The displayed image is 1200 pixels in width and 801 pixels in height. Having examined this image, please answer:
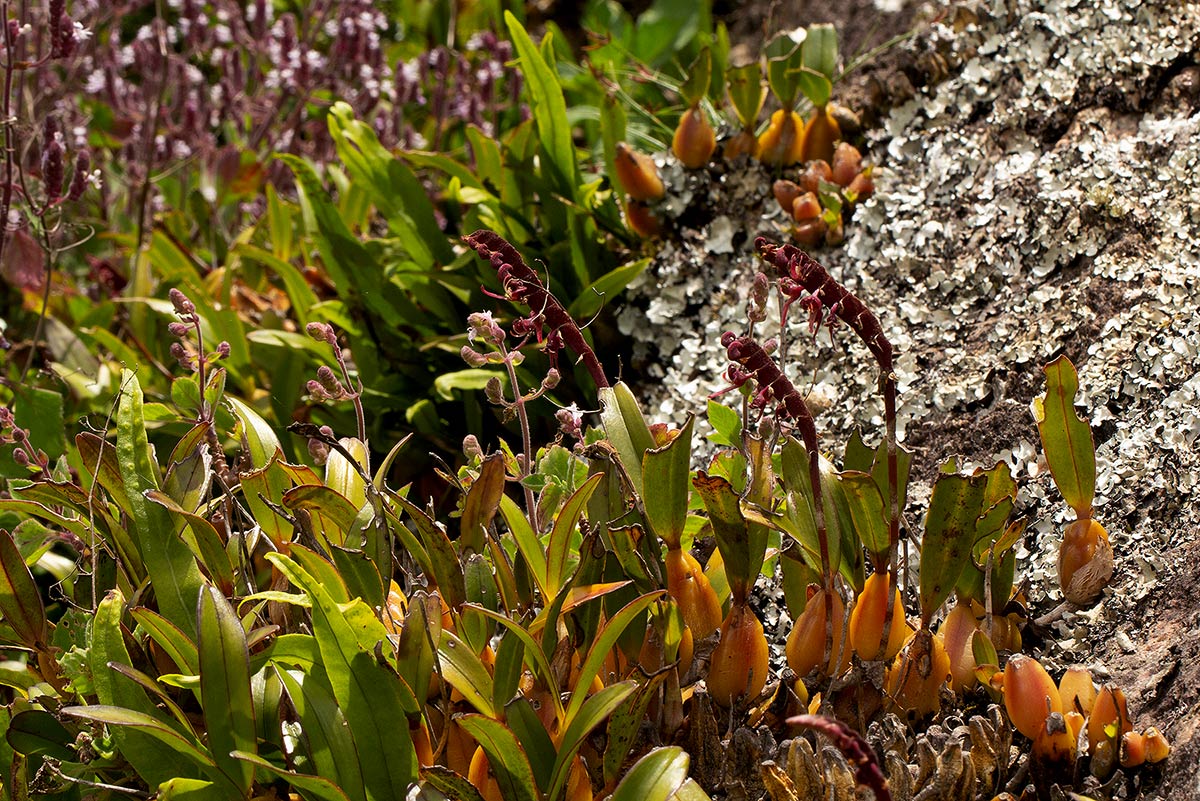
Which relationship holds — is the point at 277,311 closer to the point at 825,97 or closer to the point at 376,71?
the point at 376,71

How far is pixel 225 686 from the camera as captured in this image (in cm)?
131

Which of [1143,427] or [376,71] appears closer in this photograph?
[1143,427]

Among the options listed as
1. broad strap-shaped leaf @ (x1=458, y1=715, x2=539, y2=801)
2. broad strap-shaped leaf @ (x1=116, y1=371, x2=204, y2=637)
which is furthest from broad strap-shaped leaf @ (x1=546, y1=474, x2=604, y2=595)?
broad strap-shaped leaf @ (x1=116, y1=371, x2=204, y2=637)

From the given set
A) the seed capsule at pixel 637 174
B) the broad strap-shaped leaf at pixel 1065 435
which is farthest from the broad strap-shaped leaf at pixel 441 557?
the seed capsule at pixel 637 174

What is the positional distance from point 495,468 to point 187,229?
2.41 metres

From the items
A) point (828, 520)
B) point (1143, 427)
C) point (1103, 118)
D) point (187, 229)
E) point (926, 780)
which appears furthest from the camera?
point (187, 229)

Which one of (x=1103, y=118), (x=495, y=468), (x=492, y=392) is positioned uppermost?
(x=1103, y=118)

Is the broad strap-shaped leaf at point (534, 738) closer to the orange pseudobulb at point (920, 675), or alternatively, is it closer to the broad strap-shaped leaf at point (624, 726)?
the broad strap-shaped leaf at point (624, 726)

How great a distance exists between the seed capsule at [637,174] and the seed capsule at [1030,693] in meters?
1.49

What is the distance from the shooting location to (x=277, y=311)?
3.12 metres

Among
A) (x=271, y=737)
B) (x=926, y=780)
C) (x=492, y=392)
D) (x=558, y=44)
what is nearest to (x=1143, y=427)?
(x=926, y=780)

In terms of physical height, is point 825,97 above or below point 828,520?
above

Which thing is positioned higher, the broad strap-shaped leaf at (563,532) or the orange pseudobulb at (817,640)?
the broad strap-shaped leaf at (563,532)

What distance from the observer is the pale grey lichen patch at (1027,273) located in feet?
5.59
